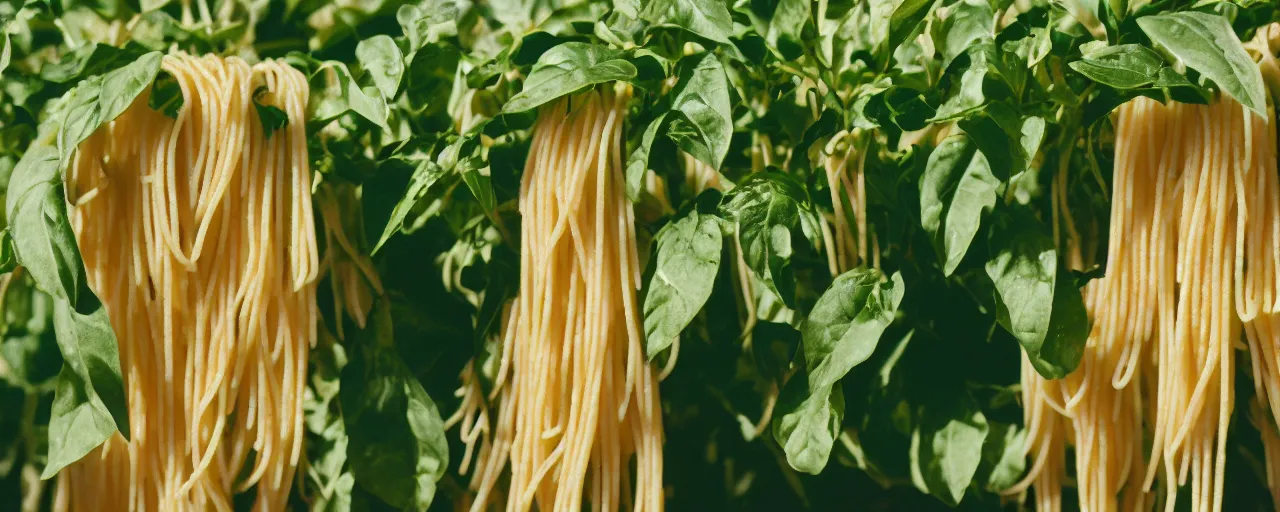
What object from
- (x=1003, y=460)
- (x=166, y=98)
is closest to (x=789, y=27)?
(x=1003, y=460)

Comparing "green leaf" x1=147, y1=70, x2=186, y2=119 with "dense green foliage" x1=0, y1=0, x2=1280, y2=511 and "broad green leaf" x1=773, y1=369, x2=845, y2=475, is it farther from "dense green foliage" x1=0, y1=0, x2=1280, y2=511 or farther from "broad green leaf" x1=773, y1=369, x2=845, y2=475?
"broad green leaf" x1=773, y1=369, x2=845, y2=475

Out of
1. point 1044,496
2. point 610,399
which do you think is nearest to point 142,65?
point 610,399

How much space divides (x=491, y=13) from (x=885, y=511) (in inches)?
26.5

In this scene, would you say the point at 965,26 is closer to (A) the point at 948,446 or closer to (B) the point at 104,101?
(A) the point at 948,446

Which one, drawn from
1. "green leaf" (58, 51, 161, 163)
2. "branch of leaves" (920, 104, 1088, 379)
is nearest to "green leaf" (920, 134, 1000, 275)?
"branch of leaves" (920, 104, 1088, 379)

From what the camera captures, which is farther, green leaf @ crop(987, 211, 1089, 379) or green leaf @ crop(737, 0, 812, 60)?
green leaf @ crop(737, 0, 812, 60)

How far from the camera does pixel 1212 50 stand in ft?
2.38

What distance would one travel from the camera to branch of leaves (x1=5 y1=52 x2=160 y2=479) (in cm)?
76

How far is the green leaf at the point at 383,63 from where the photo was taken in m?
0.89

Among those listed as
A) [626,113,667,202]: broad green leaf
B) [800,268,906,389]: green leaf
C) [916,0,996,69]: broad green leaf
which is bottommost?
[800,268,906,389]: green leaf

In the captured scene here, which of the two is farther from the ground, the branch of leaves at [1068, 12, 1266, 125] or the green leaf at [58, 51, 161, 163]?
the branch of leaves at [1068, 12, 1266, 125]

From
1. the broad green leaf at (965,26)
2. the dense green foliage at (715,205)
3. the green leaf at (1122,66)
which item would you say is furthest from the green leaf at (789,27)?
the green leaf at (1122,66)

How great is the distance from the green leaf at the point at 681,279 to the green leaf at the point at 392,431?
8.8 inches

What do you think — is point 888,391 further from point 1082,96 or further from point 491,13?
point 491,13
